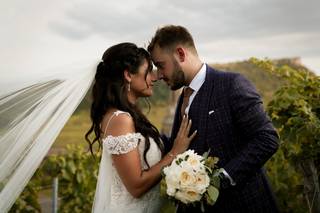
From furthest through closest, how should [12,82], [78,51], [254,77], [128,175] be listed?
[254,77] < [78,51] < [12,82] < [128,175]

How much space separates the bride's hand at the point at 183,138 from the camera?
2.95m

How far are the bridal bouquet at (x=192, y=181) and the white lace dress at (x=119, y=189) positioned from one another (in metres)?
0.46

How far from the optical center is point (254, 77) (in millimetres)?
20234

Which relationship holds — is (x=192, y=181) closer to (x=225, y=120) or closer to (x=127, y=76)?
(x=225, y=120)

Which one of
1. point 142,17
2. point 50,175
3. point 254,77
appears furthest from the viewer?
point 254,77

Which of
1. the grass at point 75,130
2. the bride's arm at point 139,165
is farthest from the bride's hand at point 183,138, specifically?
the grass at point 75,130

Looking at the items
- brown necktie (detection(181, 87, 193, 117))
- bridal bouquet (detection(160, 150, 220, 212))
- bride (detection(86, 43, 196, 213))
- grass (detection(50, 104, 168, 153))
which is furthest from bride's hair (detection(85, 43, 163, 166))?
grass (detection(50, 104, 168, 153))

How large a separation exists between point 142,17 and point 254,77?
16279 millimetres

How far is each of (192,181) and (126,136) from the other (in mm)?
640

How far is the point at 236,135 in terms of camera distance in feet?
9.30

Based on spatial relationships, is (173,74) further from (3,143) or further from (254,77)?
(254,77)

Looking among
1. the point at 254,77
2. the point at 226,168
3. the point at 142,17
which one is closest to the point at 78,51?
the point at 142,17

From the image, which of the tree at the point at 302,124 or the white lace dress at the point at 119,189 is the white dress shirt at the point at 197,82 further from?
the tree at the point at 302,124

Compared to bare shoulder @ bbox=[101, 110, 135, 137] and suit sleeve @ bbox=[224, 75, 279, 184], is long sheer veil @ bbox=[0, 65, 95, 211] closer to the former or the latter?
bare shoulder @ bbox=[101, 110, 135, 137]
